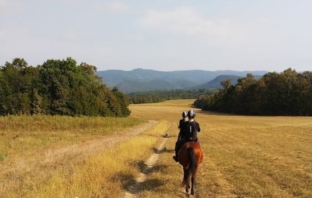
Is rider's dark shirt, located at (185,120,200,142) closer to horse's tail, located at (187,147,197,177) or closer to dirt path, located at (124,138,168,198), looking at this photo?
horse's tail, located at (187,147,197,177)

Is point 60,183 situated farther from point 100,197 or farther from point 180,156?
point 180,156

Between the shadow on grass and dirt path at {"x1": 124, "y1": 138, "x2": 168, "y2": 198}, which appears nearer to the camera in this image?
dirt path at {"x1": 124, "y1": 138, "x2": 168, "y2": 198}

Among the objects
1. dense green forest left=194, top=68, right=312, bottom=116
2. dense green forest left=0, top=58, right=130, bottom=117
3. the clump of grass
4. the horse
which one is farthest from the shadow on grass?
dense green forest left=194, top=68, right=312, bottom=116

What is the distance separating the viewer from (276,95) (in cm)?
9569

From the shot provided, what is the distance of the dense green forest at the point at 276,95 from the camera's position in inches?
Result: 3593

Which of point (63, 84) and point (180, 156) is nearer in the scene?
point (180, 156)

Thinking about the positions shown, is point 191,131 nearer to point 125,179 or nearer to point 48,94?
point 125,179

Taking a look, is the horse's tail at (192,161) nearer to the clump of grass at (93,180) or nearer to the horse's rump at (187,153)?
the horse's rump at (187,153)

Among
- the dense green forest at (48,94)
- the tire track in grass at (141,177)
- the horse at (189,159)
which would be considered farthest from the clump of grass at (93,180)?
the dense green forest at (48,94)

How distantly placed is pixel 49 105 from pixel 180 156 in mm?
69744

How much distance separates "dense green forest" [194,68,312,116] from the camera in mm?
91250

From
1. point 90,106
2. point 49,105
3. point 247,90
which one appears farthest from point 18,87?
point 247,90

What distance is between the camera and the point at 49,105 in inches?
3009

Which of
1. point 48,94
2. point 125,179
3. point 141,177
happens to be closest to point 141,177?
point 141,177
